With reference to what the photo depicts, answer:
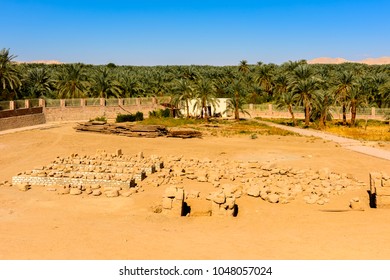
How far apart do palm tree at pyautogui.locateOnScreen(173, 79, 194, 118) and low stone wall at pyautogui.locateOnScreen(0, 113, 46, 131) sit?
15777 millimetres

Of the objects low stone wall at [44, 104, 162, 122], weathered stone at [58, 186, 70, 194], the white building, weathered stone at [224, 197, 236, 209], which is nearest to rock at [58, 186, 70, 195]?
weathered stone at [58, 186, 70, 194]

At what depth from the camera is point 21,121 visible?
4428 centimetres

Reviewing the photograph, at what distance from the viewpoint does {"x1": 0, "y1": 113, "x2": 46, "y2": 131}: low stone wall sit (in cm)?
4144

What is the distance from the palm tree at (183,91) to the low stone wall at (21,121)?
15.8m

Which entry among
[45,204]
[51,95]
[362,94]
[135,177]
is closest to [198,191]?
[135,177]

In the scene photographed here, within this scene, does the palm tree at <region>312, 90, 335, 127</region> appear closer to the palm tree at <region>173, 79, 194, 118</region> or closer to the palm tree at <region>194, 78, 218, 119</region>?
the palm tree at <region>194, 78, 218, 119</region>

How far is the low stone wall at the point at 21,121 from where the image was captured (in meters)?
41.4

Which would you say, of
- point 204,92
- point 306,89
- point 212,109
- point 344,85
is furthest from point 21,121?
point 344,85

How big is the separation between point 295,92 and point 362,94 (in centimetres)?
701

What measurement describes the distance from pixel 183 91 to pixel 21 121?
18808mm

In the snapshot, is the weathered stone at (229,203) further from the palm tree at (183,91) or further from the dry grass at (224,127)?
the palm tree at (183,91)

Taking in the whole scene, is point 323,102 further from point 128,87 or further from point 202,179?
point 128,87

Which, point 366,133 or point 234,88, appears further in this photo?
point 234,88

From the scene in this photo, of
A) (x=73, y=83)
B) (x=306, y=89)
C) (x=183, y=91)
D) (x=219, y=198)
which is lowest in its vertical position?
(x=219, y=198)
